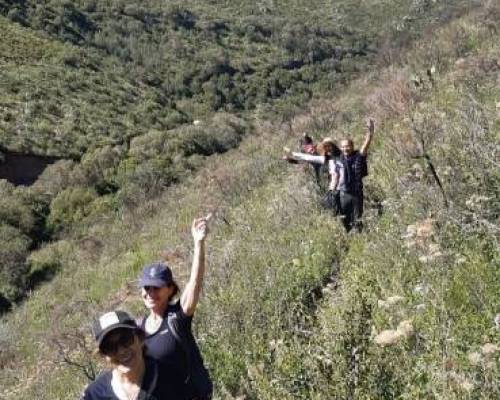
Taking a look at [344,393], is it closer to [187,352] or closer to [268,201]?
[187,352]

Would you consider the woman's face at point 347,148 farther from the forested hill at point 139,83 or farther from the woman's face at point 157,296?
the forested hill at point 139,83

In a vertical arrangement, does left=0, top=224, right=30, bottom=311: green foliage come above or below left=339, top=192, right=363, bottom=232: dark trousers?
below

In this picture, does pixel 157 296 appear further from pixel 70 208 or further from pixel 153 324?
pixel 70 208

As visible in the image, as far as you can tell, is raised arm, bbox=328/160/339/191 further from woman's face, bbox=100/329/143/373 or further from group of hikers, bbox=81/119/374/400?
woman's face, bbox=100/329/143/373

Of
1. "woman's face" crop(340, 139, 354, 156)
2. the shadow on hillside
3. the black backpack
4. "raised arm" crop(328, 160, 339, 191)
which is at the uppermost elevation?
the black backpack

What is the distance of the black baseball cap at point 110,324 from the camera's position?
124 inches

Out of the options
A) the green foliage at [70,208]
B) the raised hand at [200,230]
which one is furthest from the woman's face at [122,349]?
the green foliage at [70,208]

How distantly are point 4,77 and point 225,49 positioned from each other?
23090mm

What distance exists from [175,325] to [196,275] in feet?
1.04

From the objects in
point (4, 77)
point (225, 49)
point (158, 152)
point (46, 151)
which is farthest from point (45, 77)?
point (225, 49)

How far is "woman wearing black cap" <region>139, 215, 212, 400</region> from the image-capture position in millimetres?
3787

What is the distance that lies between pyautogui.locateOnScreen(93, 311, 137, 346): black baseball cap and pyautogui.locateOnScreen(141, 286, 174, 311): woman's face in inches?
30.6

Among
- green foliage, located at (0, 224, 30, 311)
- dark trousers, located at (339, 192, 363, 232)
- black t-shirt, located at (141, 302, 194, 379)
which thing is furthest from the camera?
green foliage, located at (0, 224, 30, 311)

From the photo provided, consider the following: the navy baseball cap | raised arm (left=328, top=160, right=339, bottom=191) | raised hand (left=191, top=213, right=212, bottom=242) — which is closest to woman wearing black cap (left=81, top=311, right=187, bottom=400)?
the navy baseball cap
